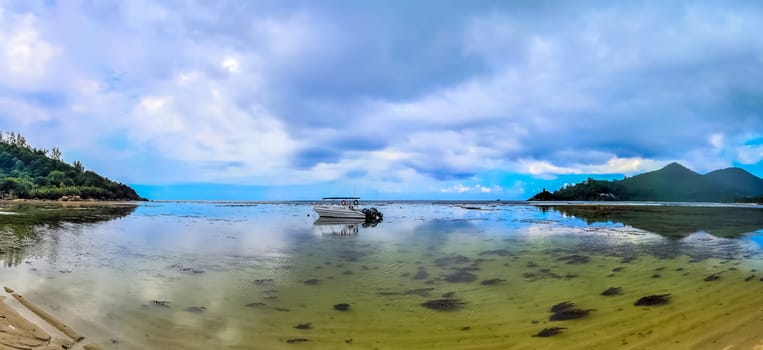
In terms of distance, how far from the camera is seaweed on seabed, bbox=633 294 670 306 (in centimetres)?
1094

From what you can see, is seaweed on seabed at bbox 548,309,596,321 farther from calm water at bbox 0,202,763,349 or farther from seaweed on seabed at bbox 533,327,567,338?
seaweed on seabed at bbox 533,327,567,338

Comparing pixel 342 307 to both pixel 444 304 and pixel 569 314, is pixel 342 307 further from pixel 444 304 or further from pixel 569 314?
pixel 569 314

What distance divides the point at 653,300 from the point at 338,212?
47.9 metres

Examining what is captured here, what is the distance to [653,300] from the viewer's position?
1126 cm

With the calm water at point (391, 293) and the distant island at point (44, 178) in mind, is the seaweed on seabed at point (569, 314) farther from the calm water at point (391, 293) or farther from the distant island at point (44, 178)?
the distant island at point (44, 178)

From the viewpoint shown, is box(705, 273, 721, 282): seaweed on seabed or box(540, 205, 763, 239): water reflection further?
box(540, 205, 763, 239): water reflection

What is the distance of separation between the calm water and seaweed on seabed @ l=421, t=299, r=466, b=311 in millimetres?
65

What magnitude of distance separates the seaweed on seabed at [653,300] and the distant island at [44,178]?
136 m

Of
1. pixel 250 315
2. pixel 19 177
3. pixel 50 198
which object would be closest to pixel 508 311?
pixel 250 315

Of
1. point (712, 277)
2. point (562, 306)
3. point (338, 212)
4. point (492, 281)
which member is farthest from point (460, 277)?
point (338, 212)

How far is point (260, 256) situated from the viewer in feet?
70.0

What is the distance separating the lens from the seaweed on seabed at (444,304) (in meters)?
11.4

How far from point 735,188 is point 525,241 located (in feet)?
697

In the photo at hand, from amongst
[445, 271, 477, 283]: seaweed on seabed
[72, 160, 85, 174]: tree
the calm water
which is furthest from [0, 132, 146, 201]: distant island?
[445, 271, 477, 283]: seaweed on seabed
